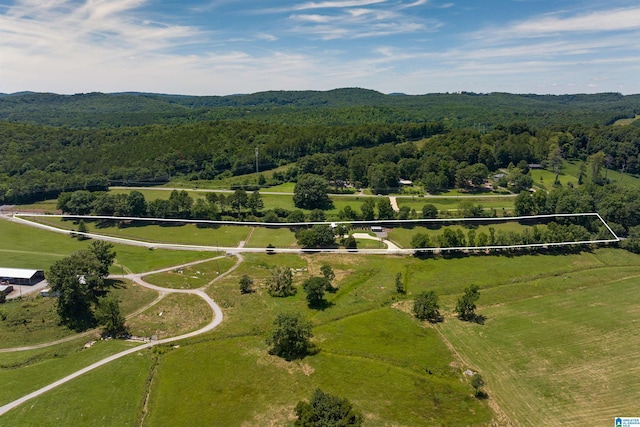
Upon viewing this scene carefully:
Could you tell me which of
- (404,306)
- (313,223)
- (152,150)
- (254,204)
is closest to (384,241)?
(313,223)

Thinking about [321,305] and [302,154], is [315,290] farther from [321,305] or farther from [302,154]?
[302,154]

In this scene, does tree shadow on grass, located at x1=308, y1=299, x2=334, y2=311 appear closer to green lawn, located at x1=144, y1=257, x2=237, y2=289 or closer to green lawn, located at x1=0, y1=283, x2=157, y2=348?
green lawn, located at x1=144, y1=257, x2=237, y2=289

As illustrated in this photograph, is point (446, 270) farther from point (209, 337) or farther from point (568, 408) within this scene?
point (209, 337)

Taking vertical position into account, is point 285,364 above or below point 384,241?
below

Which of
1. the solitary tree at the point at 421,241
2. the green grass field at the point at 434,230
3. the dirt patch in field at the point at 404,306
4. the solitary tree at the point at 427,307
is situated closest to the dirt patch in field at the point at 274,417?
the solitary tree at the point at 427,307

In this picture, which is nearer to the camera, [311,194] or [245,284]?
[245,284]

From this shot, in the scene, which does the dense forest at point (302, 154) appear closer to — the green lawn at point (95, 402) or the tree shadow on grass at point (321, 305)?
the tree shadow on grass at point (321, 305)
